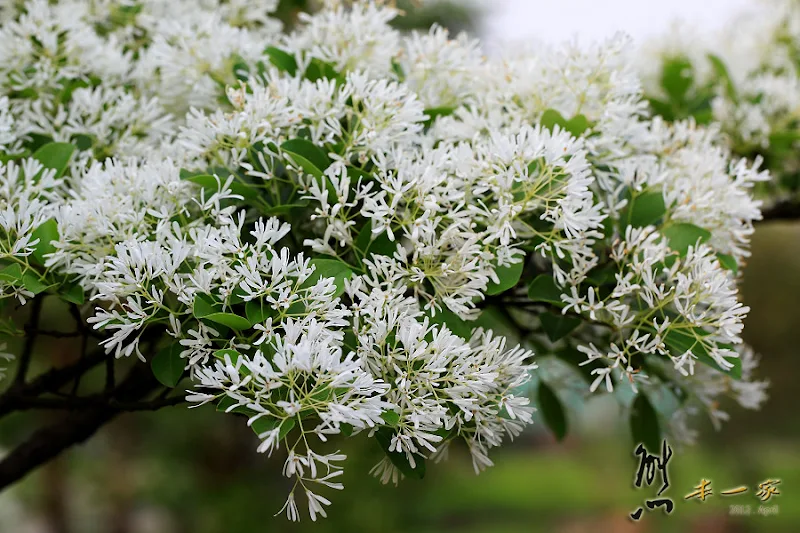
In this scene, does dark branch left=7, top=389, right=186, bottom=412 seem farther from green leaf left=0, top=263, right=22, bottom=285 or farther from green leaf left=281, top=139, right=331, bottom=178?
green leaf left=281, top=139, right=331, bottom=178

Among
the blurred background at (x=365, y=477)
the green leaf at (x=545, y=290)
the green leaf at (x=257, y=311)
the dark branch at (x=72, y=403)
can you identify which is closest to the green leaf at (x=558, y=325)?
the green leaf at (x=545, y=290)

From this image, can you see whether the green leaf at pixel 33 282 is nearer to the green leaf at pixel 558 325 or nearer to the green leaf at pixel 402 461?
the green leaf at pixel 402 461

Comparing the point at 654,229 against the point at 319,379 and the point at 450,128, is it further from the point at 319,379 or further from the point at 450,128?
the point at 319,379

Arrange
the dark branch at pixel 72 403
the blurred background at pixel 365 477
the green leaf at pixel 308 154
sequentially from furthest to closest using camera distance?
the blurred background at pixel 365 477 < the dark branch at pixel 72 403 < the green leaf at pixel 308 154

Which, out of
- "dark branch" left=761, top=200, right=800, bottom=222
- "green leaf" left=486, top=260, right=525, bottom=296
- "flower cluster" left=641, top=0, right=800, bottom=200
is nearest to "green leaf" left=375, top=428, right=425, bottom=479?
"green leaf" left=486, top=260, right=525, bottom=296

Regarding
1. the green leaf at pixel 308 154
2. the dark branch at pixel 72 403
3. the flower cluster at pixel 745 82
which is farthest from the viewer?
the flower cluster at pixel 745 82
